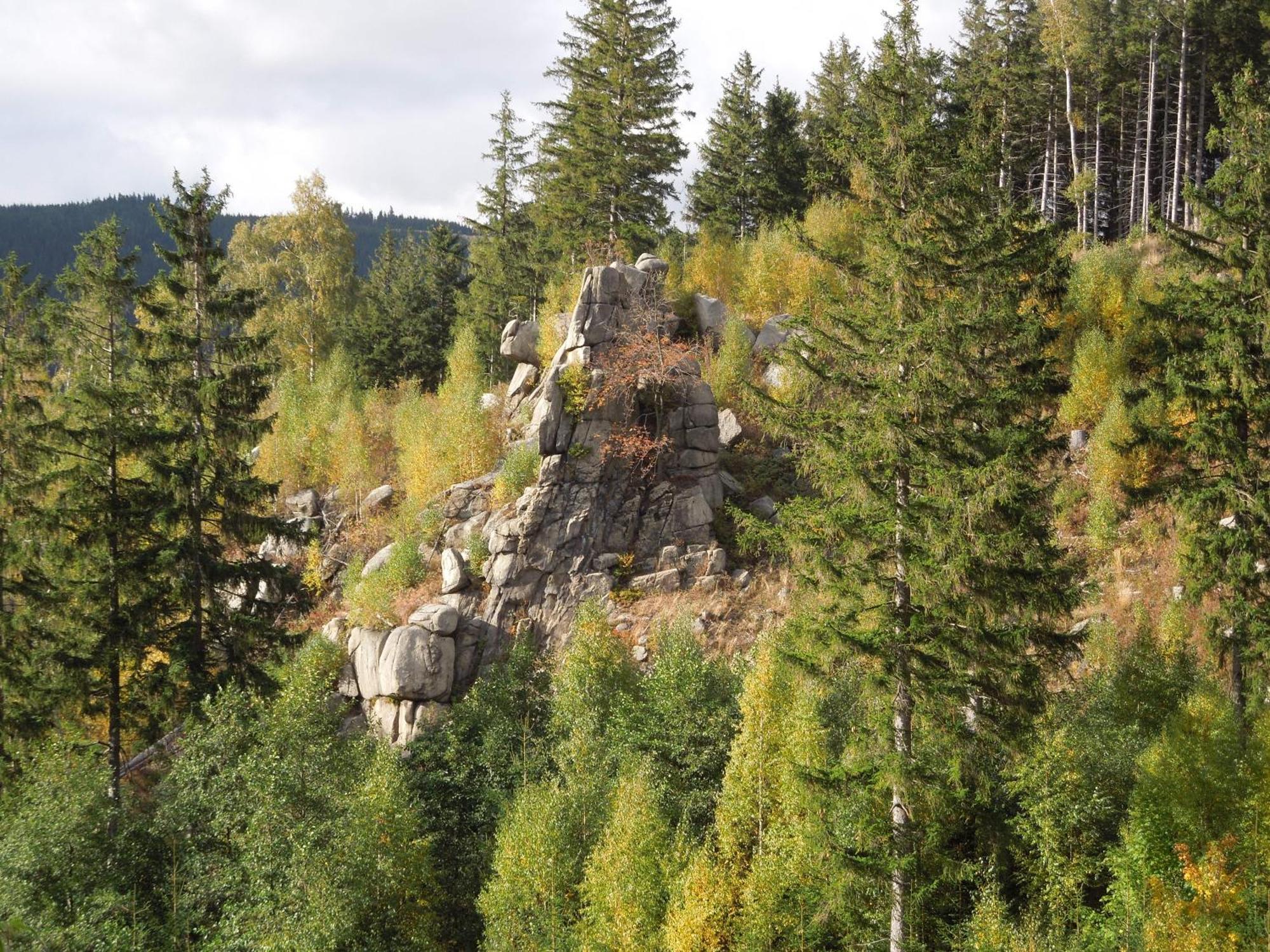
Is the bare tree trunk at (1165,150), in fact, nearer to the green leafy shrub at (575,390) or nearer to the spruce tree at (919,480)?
the green leafy shrub at (575,390)

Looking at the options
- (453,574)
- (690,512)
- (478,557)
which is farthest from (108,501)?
(690,512)

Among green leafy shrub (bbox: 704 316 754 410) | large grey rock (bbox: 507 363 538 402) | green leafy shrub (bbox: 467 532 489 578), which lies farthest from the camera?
large grey rock (bbox: 507 363 538 402)

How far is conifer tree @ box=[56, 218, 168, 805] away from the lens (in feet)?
70.4

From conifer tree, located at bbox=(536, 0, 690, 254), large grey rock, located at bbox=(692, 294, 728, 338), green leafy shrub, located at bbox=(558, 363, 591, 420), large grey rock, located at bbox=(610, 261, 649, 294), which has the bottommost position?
green leafy shrub, located at bbox=(558, 363, 591, 420)

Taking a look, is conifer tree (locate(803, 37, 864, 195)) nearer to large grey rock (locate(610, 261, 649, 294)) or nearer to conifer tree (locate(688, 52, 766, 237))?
conifer tree (locate(688, 52, 766, 237))

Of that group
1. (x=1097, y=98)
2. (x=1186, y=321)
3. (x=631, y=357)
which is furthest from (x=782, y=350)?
(x=1097, y=98)

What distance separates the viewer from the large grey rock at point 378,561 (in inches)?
1168

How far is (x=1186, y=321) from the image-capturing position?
19.2 metres

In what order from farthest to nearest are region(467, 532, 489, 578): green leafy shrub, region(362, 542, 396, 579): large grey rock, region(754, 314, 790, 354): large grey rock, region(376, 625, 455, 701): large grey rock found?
region(754, 314, 790, 354): large grey rock
region(362, 542, 396, 579): large grey rock
region(467, 532, 489, 578): green leafy shrub
region(376, 625, 455, 701): large grey rock

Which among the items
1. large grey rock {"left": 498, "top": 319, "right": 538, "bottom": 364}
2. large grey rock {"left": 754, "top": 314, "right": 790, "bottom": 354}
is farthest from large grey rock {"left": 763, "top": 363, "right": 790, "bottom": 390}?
large grey rock {"left": 498, "top": 319, "right": 538, "bottom": 364}

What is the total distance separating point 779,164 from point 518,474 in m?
26.5

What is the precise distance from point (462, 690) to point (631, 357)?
12.2 metres

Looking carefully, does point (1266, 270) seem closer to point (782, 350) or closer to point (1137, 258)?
point (782, 350)

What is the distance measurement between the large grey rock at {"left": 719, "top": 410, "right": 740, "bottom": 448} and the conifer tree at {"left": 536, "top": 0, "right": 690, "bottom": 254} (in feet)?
33.3
